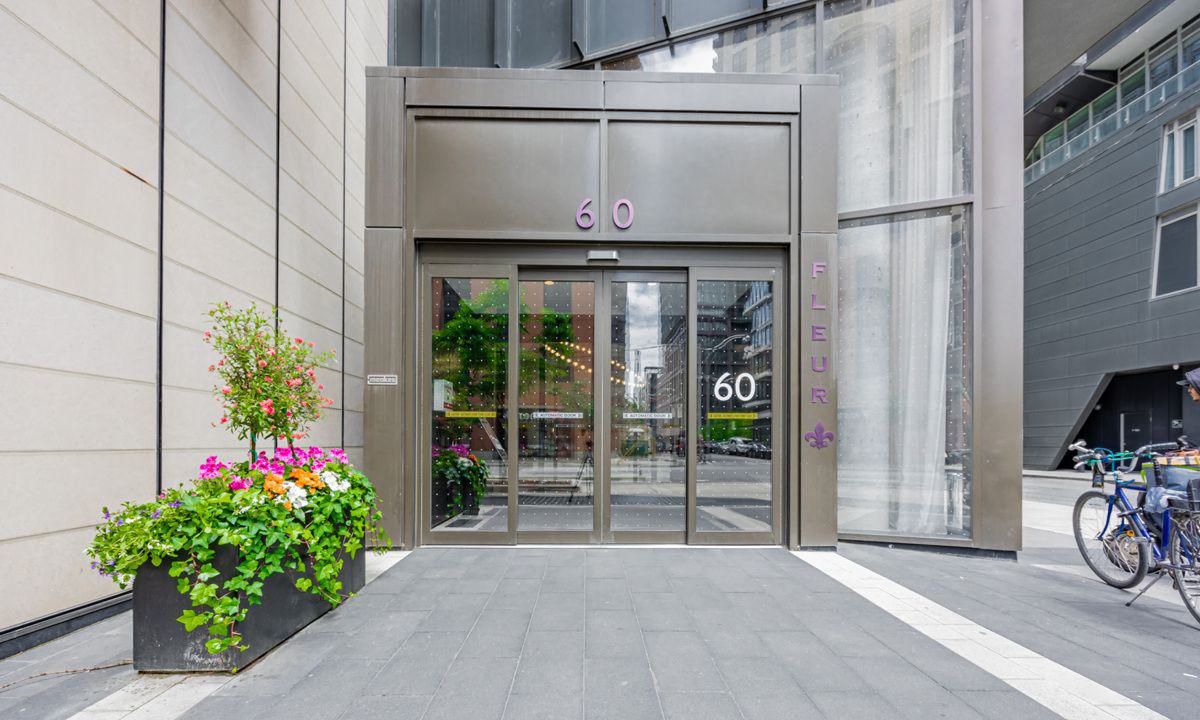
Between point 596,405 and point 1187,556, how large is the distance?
5279 millimetres

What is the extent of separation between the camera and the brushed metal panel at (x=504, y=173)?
615 cm

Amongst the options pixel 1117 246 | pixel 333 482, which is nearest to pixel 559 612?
pixel 333 482

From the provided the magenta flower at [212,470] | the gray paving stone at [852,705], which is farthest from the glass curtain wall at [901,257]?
the magenta flower at [212,470]

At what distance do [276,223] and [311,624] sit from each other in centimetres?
438

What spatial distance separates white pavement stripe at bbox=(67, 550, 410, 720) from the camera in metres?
2.69

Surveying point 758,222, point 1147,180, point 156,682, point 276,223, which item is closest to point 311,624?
point 156,682

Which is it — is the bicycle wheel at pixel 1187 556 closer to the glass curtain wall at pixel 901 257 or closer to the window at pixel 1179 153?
the glass curtain wall at pixel 901 257

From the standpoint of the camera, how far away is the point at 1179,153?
18328 mm

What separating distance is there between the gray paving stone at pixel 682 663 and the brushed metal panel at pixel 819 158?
464cm

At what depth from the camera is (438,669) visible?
10.5 feet

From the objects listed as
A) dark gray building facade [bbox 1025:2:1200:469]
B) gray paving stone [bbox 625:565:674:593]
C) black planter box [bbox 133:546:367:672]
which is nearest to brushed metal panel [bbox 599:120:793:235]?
gray paving stone [bbox 625:565:674:593]

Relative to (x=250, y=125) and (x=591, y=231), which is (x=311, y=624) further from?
(x=250, y=125)

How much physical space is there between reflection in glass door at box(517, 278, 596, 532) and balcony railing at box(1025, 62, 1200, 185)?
2458cm

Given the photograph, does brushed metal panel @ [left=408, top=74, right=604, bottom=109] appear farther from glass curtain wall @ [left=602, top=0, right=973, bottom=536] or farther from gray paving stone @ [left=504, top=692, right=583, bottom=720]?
gray paving stone @ [left=504, top=692, right=583, bottom=720]
